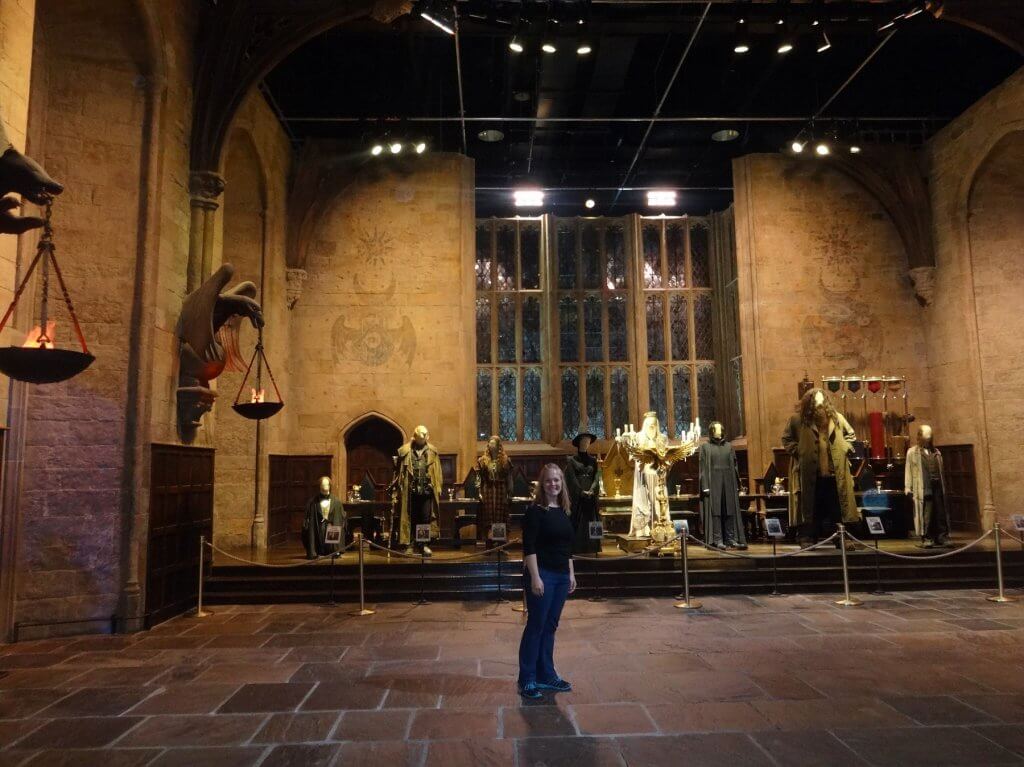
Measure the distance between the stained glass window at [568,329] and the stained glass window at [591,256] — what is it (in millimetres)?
604

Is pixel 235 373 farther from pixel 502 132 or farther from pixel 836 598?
pixel 836 598

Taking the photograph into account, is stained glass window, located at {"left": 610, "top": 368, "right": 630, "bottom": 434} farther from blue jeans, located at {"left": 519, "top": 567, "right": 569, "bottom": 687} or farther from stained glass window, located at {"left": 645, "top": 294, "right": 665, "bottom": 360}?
blue jeans, located at {"left": 519, "top": 567, "right": 569, "bottom": 687}

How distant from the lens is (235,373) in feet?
37.8

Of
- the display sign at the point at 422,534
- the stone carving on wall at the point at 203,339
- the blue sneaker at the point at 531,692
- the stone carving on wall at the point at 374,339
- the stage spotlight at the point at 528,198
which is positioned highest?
the stage spotlight at the point at 528,198

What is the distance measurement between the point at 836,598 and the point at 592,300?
970 cm

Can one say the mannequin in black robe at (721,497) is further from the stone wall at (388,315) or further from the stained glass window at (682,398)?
the stained glass window at (682,398)

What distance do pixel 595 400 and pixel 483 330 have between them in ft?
9.95

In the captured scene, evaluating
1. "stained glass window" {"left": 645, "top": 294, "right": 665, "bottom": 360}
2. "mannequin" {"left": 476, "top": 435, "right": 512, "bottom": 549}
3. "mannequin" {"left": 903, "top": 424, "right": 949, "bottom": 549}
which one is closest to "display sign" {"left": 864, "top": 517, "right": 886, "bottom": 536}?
"mannequin" {"left": 903, "top": 424, "right": 949, "bottom": 549}

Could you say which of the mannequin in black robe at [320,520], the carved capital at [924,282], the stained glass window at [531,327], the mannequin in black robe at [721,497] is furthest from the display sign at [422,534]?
the carved capital at [924,282]

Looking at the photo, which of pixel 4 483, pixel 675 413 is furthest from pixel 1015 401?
pixel 4 483

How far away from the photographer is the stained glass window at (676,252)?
55.0ft

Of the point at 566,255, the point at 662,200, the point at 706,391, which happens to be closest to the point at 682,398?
the point at 706,391

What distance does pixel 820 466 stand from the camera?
9.59 m

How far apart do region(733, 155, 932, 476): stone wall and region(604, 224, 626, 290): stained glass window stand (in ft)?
10.4
